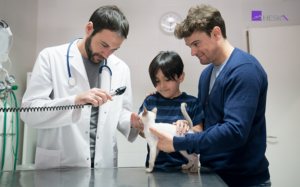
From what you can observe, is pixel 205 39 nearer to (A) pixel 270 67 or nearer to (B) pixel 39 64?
(B) pixel 39 64

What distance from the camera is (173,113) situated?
1.25m

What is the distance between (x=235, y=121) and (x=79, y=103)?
758 mm

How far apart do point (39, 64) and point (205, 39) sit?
972mm

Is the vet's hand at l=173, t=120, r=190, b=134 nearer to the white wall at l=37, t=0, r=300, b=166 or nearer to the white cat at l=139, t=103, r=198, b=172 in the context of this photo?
the white cat at l=139, t=103, r=198, b=172

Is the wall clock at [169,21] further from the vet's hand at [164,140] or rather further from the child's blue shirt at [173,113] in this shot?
the vet's hand at [164,140]

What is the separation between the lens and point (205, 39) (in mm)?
1145

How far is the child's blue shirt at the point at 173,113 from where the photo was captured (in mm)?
1204

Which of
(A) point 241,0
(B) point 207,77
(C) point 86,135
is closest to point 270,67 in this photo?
(A) point 241,0

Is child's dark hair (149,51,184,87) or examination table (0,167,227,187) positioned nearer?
examination table (0,167,227,187)

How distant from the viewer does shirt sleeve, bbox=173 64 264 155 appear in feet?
3.00

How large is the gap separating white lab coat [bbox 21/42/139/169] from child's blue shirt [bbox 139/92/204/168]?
244 millimetres

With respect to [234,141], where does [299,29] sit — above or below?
above

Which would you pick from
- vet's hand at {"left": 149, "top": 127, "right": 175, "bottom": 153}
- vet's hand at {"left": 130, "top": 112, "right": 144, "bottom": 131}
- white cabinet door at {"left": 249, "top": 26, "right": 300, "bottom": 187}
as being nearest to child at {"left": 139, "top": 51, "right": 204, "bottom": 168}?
vet's hand at {"left": 130, "top": 112, "right": 144, "bottom": 131}

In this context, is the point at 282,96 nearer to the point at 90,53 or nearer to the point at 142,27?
the point at 142,27
